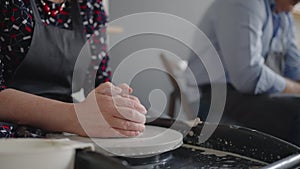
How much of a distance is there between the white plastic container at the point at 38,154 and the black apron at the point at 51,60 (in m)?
0.37

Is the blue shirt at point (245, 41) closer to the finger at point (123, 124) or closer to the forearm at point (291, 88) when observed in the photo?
the forearm at point (291, 88)

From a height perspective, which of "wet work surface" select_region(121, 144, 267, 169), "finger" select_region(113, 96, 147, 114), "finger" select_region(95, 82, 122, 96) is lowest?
"wet work surface" select_region(121, 144, 267, 169)

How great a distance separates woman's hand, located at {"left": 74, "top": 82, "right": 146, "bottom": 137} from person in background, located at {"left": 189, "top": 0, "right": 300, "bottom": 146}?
25.3 inches

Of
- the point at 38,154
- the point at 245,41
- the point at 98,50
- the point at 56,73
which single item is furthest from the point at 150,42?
the point at 38,154

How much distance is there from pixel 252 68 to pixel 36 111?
77 cm

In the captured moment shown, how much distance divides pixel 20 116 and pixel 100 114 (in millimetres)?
137

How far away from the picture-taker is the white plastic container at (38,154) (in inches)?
12.9

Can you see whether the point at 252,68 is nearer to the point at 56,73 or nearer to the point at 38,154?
the point at 56,73

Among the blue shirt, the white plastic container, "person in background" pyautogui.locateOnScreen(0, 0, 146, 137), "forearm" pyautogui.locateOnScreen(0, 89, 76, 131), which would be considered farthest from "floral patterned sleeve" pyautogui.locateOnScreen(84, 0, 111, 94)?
the white plastic container

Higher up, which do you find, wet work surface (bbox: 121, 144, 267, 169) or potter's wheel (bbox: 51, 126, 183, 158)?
potter's wheel (bbox: 51, 126, 183, 158)

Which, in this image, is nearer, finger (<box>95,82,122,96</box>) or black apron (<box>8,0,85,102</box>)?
finger (<box>95,82,122,96</box>)

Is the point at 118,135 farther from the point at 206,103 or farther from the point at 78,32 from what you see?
the point at 206,103

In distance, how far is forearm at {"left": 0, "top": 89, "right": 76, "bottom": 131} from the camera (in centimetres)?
56

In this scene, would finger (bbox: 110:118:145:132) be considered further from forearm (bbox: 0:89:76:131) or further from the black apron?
the black apron
